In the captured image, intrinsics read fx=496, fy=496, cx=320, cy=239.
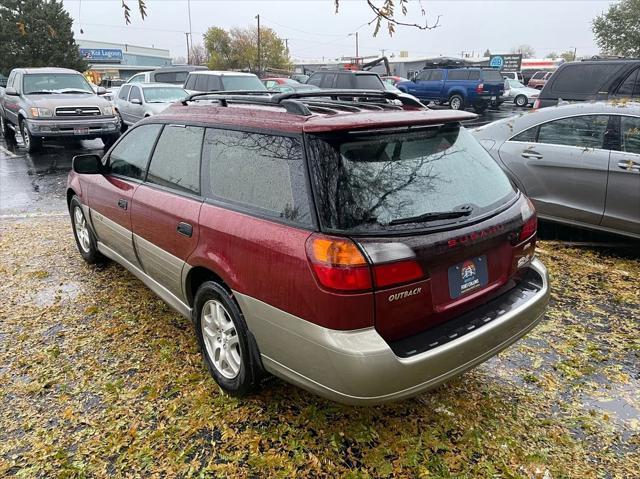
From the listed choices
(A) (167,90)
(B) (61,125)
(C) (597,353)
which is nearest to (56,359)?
(C) (597,353)

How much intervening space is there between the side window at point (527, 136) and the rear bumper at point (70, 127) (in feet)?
30.9

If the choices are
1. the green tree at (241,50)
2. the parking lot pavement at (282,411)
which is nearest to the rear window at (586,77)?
the parking lot pavement at (282,411)

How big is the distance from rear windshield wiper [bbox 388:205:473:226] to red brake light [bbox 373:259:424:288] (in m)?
0.20

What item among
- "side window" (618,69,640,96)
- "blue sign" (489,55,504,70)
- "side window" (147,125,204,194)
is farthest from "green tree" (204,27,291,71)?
"side window" (147,125,204,194)

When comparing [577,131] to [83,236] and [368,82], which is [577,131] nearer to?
[83,236]

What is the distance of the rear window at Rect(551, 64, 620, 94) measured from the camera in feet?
28.7

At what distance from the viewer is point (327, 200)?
88.7 inches

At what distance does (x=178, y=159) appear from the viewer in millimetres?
3287

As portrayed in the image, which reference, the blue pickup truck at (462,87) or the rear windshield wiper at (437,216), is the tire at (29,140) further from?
the blue pickup truck at (462,87)

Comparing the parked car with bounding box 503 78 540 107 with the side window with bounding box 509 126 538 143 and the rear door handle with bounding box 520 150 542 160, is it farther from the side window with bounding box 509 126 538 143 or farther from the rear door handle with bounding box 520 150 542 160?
the rear door handle with bounding box 520 150 542 160

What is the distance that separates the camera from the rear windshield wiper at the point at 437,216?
2.30 meters

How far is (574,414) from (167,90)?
42.0ft

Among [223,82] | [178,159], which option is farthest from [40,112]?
[178,159]

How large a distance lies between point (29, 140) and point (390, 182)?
1201 cm
